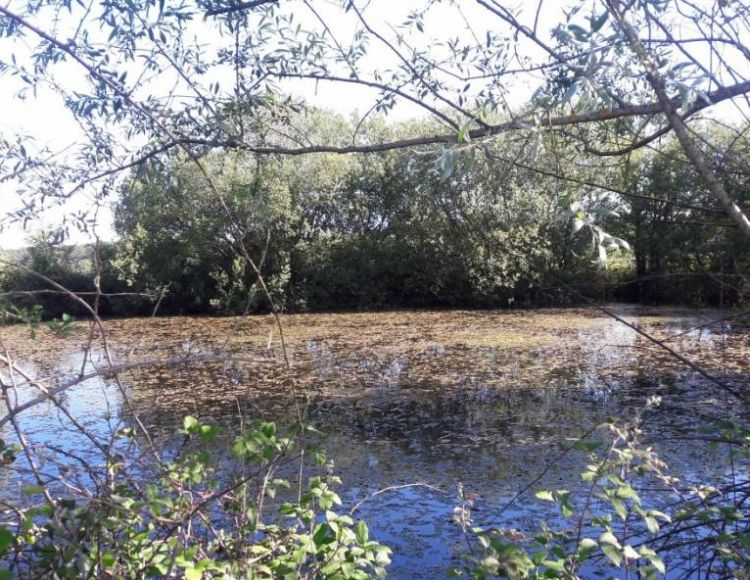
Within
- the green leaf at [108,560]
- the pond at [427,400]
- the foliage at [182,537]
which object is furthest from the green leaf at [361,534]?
the green leaf at [108,560]

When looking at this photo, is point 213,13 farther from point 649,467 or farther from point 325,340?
point 325,340

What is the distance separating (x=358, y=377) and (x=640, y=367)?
302 centimetres

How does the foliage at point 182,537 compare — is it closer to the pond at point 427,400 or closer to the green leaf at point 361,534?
the green leaf at point 361,534

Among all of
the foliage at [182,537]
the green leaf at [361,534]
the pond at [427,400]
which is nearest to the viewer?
the foliage at [182,537]

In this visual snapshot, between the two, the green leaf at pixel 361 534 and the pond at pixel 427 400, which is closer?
the green leaf at pixel 361 534

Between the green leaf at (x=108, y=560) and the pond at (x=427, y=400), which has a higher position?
the green leaf at (x=108, y=560)

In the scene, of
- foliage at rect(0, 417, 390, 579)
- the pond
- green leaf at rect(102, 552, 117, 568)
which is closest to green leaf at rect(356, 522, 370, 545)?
foliage at rect(0, 417, 390, 579)

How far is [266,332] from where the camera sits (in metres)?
11.3

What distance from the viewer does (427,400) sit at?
6.47 m

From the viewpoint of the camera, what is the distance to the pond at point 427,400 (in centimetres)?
373

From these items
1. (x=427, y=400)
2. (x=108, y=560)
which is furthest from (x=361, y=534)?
(x=427, y=400)

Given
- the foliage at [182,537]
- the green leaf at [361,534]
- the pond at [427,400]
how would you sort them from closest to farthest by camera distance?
the foliage at [182,537]
the green leaf at [361,534]
the pond at [427,400]

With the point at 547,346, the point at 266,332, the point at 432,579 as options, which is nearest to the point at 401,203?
the point at 266,332

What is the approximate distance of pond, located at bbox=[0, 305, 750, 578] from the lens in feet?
12.2
